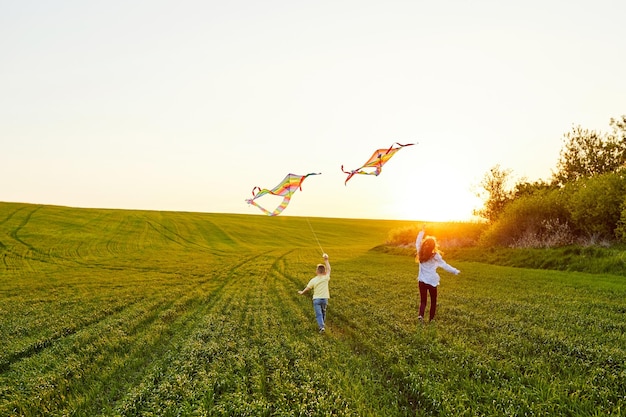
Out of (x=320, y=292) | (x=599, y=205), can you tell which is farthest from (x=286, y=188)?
(x=599, y=205)

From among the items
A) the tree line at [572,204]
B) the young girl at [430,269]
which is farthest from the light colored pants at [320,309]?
the tree line at [572,204]

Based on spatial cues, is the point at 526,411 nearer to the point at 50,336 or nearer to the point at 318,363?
the point at 318,363

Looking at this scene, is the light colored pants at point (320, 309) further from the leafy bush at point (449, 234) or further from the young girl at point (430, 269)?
the leafy bush at point (449, 234)

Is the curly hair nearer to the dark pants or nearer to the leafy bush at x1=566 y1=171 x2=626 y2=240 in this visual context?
the dark pants

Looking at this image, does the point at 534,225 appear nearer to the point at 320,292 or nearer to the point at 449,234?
the point at 449,234

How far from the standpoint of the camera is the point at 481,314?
1549 cm

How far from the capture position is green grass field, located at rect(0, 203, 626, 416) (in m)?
8.34

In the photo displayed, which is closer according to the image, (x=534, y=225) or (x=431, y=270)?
(x=431, y=270)

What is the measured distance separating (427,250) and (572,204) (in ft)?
103

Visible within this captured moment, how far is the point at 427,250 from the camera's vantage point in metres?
14.9

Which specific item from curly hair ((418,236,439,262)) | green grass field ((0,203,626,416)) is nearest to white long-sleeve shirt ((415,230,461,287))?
curly hair ((418,236,439,262))

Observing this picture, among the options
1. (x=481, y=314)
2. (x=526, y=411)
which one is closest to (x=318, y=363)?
(x=526, y=411)

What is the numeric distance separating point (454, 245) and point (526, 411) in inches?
1843

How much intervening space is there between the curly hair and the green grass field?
241cm
